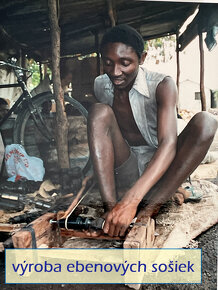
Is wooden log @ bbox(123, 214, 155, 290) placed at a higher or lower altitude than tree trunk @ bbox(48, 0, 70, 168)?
lower

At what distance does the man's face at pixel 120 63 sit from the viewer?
252 cm

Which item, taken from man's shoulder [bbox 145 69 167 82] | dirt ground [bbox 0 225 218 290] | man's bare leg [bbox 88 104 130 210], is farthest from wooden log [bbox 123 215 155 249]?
man's shoulder [bbox 145 69 167 82]

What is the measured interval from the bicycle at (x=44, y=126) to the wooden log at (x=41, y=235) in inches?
31.4

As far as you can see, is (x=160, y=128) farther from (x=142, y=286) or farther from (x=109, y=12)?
(x=142, y=286)

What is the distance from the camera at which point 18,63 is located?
2.98 m

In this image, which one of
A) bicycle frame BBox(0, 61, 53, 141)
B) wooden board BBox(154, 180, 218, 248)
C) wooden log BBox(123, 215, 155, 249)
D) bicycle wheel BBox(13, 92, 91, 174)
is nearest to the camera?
wooden log BBox(123, 215, 155, 249)

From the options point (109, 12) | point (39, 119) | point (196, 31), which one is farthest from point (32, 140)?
point (196, 31)

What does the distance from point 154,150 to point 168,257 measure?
1.03 metres

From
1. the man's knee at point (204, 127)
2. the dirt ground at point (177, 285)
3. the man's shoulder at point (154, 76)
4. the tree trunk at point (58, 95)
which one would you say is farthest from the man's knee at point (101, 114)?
the dirt ground at point (177, 285)

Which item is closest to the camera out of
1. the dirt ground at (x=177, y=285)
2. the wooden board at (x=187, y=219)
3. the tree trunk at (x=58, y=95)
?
the dirt ground at (x=177, y=285)

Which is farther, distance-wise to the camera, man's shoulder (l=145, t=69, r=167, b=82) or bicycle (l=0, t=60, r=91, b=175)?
bicycle (l=0, t=60, r=91, b=175)

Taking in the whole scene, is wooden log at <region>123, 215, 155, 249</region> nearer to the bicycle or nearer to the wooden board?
the wooden board

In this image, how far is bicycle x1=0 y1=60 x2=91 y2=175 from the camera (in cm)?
284

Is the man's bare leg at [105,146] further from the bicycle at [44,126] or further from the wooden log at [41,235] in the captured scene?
the wooden log at [41,235]
